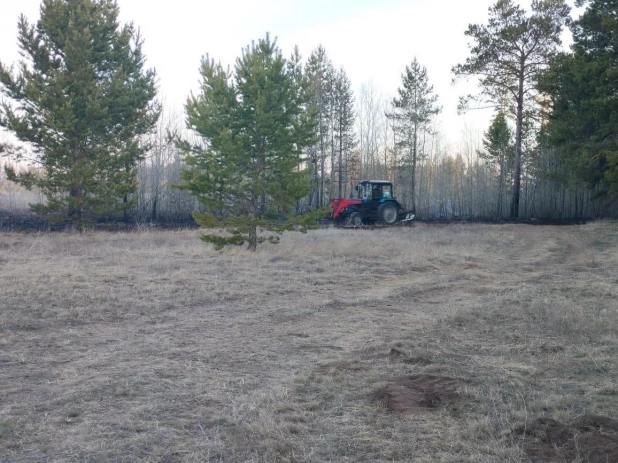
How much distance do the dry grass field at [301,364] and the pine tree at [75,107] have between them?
9841mm

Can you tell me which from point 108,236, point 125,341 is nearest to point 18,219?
point 108,236

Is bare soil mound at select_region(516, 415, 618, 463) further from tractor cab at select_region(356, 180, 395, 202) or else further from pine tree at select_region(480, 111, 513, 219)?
pine tree at select_region(480, 111, 513, 219)

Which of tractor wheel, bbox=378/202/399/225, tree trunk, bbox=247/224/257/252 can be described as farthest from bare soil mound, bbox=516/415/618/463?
tractor wheel, bbox=378/202/399/225

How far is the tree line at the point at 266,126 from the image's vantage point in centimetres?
1544

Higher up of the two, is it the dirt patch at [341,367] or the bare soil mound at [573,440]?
the bare soil mound at [573,440]

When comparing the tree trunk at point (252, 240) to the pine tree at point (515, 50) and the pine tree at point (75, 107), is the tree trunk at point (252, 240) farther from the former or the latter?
the pine tree at point (515, 50)

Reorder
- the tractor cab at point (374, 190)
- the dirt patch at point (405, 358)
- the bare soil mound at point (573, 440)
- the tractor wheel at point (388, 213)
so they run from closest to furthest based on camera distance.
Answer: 1. the bare soil mound at point (573, 440)
2. the dirt patch at point (405, 358)
3. the tractor wheel at point (388, 213)
4. the tractor cab at point (374, 190)

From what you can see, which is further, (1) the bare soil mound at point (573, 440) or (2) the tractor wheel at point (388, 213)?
(2) the tractor wheel at point (388, 213)

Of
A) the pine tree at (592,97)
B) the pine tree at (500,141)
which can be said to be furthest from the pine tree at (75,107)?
the pine tree at (500,141)

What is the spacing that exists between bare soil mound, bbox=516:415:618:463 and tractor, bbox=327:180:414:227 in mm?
24323

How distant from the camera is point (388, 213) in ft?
94.4

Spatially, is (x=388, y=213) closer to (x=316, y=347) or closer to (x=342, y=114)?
(x=342, y=114)

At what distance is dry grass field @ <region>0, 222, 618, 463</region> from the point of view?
12.8 feet

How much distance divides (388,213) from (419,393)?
24.2m
